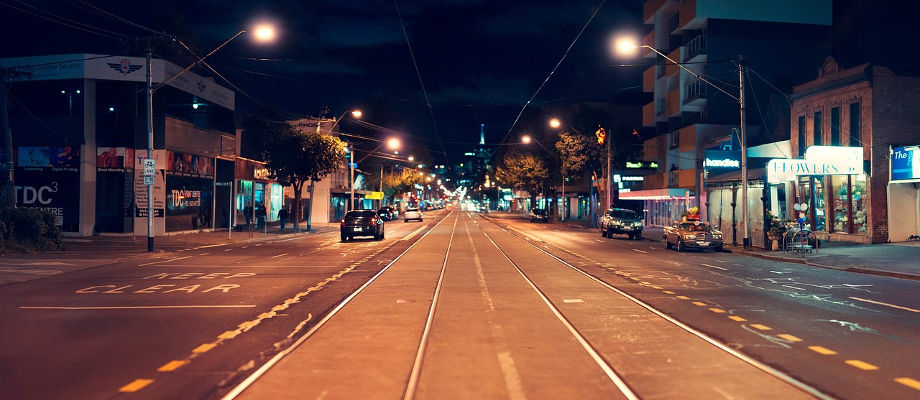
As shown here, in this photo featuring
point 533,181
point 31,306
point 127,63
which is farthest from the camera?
point 533,181

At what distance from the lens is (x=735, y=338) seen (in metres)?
8.92

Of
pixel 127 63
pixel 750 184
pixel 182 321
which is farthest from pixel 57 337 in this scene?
pixel 750 184

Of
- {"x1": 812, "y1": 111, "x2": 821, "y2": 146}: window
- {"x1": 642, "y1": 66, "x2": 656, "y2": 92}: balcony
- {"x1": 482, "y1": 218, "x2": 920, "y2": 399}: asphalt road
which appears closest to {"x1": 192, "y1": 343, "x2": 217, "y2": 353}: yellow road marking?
{"x1": 482, "y1": 218, "x2": 920, "y2": 399}: asphalt road

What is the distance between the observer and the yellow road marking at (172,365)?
7.13 metres

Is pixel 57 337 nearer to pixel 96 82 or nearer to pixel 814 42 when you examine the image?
pixel 96 82

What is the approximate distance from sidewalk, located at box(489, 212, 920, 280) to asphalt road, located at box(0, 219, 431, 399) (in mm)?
14132

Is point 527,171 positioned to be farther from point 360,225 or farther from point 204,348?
point 204,348

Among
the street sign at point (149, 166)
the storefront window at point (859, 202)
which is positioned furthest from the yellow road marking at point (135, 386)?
the storefront window at point (859, 202)

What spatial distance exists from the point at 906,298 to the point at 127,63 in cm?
3329

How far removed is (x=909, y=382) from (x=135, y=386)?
7.58m

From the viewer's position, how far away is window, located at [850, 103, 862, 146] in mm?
29531

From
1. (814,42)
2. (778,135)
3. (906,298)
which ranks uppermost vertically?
(814,42)

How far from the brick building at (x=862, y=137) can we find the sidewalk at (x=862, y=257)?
4.65 ft

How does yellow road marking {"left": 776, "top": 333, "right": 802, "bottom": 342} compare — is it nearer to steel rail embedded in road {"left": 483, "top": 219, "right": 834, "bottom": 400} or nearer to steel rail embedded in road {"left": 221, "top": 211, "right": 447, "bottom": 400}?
steel rail embedded in road {"left": 483, "top": 219, "right": 834, "bottom": 400}
